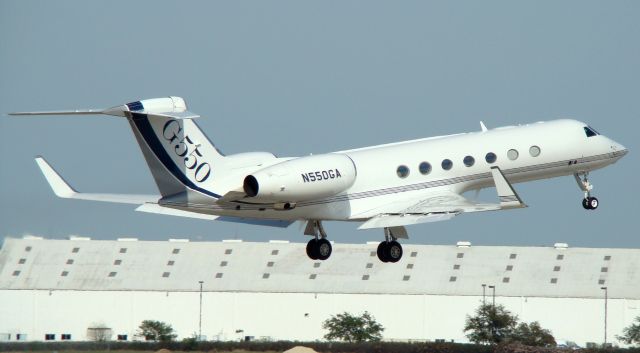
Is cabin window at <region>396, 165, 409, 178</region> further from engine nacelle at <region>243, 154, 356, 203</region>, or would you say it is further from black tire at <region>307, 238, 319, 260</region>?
black tire at <region>307, 238, 319, 260</region>

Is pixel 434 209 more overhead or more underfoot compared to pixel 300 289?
more overhead

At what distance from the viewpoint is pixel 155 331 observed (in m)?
72.4

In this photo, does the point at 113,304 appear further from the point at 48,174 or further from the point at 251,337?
the point at 48,174

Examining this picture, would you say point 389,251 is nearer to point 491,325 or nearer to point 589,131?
point 589,131

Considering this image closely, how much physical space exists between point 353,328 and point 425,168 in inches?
1066

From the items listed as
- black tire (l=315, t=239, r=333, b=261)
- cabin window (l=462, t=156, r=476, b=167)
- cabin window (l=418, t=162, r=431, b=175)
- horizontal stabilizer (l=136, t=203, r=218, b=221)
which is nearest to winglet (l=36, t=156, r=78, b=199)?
horizontal stabilizer (l=136, t=203, r=218, b=221)

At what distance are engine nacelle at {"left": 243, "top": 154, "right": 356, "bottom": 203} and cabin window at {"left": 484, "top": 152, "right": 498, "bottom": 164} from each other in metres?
4.69

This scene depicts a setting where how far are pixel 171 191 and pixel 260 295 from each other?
119ft

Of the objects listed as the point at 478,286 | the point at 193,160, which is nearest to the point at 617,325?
the point at 478,286

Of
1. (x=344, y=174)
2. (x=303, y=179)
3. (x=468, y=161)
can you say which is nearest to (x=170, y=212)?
(x=303, y=179)

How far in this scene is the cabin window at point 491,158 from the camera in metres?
45.6

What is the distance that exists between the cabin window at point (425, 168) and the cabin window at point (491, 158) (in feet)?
6.60

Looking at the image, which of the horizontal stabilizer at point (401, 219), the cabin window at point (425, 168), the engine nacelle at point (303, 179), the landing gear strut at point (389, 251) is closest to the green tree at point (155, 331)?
the landing gear strut at point (389, 251)

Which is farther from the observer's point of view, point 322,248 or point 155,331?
point 155,331
